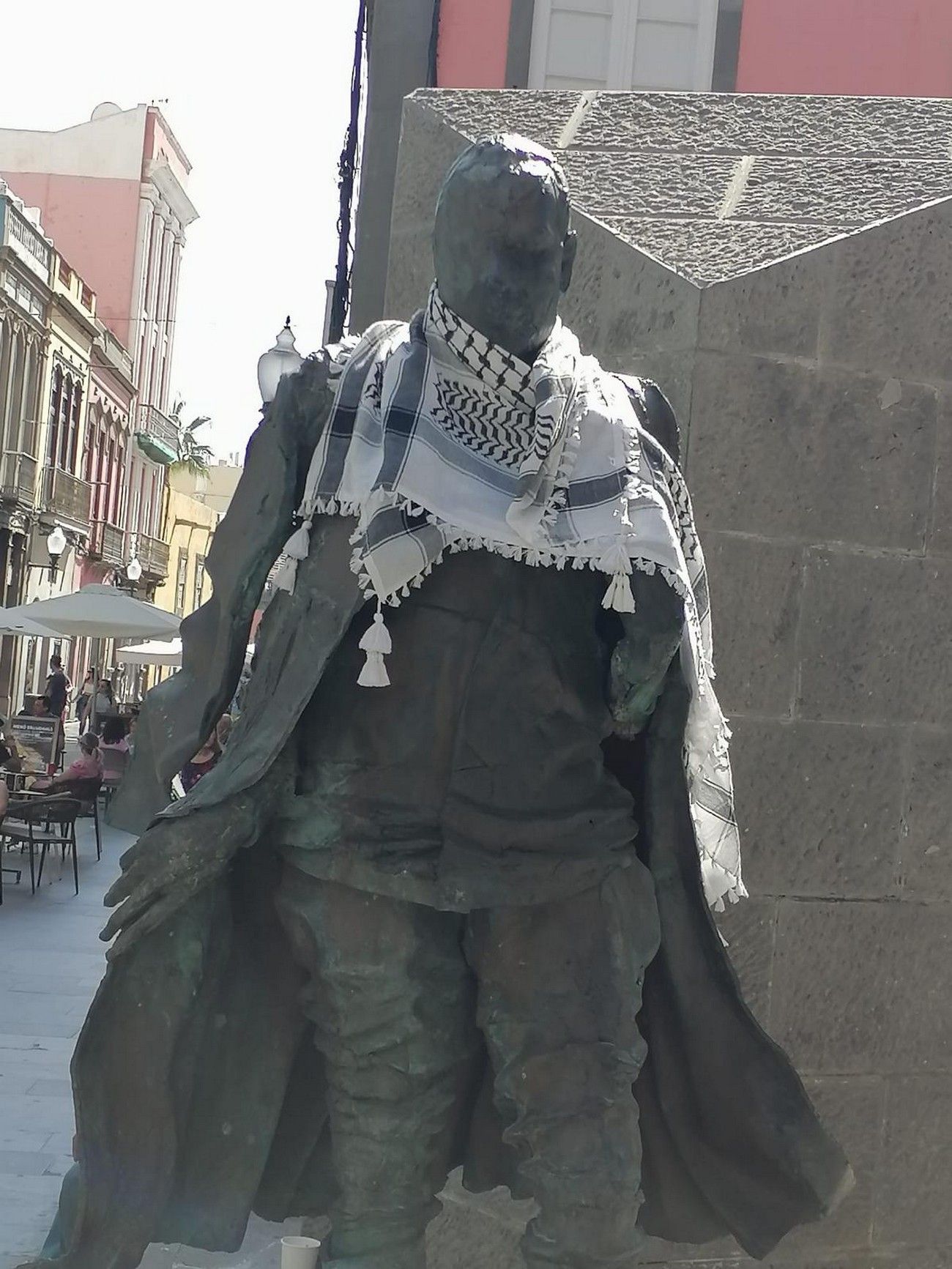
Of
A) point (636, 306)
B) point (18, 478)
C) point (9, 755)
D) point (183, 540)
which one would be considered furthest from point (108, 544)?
point (636, 306)

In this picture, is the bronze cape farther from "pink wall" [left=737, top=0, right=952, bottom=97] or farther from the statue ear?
"pink wall" [left=737, top=0, right=952, bottom=97]

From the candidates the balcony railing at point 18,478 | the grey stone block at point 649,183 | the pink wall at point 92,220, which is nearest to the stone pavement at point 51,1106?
the grey stone block at point 649,183

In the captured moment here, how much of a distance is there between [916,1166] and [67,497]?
3658 centimetres

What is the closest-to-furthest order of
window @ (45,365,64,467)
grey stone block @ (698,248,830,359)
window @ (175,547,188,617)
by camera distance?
grey stone block @ (698,248,830,359) < window @ (45,365,64,467) < window @ (175,547,188,617)

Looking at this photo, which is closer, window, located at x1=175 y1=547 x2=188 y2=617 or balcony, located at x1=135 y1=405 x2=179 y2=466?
balcony, located at x1=135 y1=405 x2=179 y2=466

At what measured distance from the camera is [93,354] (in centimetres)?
3978

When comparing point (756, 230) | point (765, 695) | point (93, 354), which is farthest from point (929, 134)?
point (93, 354)

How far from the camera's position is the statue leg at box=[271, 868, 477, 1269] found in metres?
2.29

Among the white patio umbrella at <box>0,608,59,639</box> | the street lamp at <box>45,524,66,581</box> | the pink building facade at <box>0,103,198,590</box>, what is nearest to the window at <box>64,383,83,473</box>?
the pink building facade at <box>0,103,198,590</box>

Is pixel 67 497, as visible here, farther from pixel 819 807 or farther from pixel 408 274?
pixel 819 807

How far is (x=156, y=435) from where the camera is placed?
4931cm

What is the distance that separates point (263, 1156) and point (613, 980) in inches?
25.5

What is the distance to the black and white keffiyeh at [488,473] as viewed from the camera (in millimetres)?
2191

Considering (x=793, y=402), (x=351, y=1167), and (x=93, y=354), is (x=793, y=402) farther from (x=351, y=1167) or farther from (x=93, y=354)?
(x=93, y=354)
